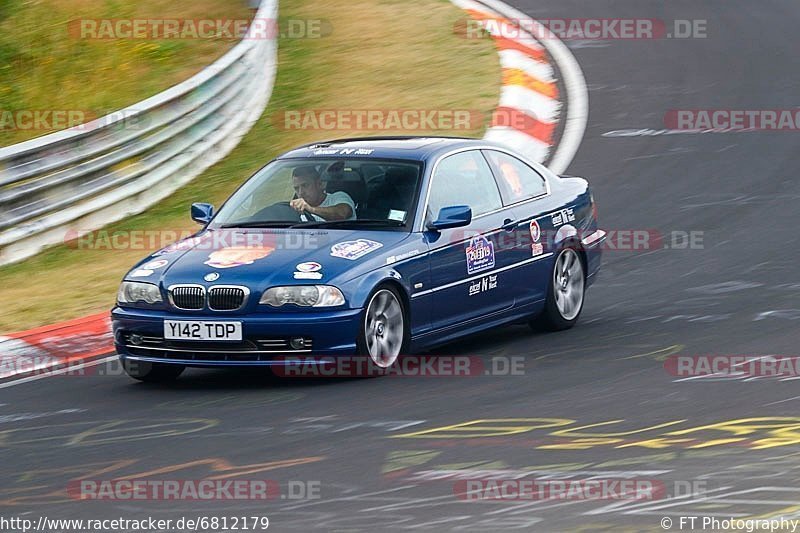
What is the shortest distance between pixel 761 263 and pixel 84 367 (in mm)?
5343

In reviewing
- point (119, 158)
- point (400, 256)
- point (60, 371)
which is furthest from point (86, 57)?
point (400, 256)

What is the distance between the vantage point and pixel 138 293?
27.9 ft

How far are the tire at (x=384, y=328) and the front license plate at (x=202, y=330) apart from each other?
0.71 meters

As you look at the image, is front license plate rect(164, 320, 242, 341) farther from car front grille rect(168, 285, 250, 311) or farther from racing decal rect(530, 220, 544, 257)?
racing decal rect(530, 220, 544, 257)

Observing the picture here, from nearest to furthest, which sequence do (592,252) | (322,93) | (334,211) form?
(334,211) < (592,252) < (322,93)

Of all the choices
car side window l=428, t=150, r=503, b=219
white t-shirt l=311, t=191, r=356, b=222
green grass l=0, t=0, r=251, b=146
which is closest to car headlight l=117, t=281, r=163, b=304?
white t-shirt l=311, t=191, r=356, b=222

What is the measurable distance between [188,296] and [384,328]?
45.2 inches

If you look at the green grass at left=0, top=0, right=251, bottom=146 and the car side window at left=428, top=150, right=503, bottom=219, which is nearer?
the car side window at left=428, top=150, right=503, bottom=219

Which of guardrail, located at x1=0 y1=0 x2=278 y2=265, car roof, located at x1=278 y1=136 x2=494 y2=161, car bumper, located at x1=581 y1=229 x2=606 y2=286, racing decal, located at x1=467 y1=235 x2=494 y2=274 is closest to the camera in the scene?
racing decal, located at x1=467 y1=235 x2=494 y2=274

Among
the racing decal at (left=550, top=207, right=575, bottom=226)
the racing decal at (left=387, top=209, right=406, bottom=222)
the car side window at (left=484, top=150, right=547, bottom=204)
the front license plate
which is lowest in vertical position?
the front license plate

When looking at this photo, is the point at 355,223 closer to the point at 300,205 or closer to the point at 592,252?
the point at 300,205

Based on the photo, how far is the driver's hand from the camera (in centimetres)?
906

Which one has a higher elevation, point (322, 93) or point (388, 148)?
point (322, 93)

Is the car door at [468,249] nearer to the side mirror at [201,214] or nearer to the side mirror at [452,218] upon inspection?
the side mirror at [452,218]
